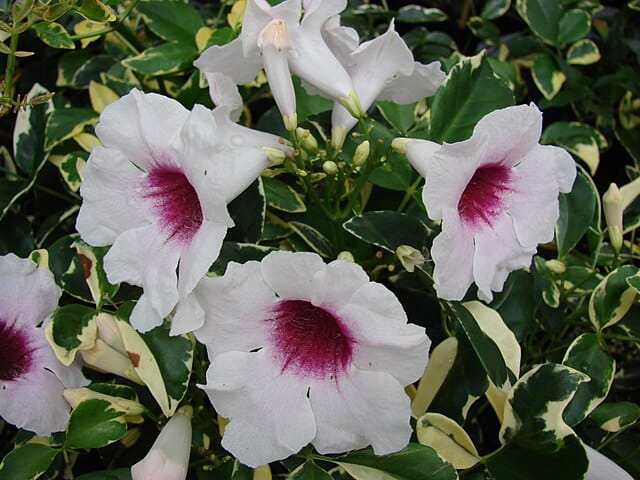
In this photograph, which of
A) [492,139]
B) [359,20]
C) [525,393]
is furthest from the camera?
[359,20]

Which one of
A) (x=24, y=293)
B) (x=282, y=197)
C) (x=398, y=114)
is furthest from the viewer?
(x=398, y=114)

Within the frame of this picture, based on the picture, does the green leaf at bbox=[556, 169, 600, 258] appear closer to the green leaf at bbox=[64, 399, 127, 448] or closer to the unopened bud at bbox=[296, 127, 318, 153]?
the unopened bud at bbox=[296, 127, 318, 153]

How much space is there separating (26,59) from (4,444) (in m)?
0.88

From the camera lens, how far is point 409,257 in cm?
93

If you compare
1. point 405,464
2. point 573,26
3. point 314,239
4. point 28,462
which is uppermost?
point 573,26

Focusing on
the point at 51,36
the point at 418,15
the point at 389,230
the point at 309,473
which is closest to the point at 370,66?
the point at 389,230

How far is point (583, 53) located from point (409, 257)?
917 millimetres

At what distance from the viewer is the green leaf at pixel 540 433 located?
889mm

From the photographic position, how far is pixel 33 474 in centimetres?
94

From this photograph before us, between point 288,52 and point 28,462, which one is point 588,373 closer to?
point 288,52

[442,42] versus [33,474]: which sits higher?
[442,42]

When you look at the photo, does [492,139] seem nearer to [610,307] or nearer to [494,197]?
[494,197]

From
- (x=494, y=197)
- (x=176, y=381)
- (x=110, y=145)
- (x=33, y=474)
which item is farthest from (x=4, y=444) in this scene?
(x=494, y=197)

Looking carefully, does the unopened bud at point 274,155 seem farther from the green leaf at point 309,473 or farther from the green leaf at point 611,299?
the green leaf at point 611,299
